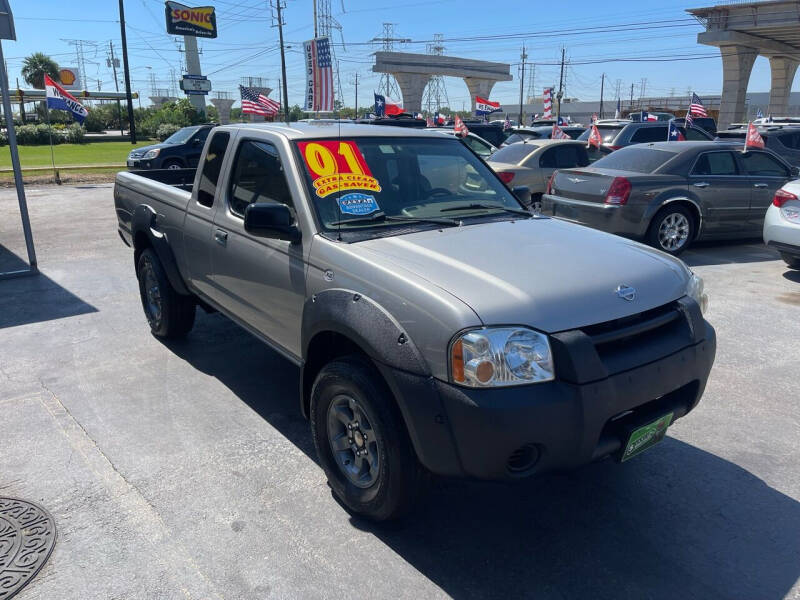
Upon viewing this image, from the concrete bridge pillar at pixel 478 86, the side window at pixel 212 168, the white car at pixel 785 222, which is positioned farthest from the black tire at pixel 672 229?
the concrete bridge pillar at pixel 478 86

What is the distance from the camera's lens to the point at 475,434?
99.3 inches

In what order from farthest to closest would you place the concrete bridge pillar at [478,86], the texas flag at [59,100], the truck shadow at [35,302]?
1. the concrete bridge pillar at [478,86]
2. the texas flag at [59,100]
3. the truck shadow at [35,302]

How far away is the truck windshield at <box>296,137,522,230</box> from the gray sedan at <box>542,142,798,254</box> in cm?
502

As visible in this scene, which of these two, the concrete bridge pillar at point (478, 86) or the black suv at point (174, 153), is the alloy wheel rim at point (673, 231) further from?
the concrete bridge pillar at point (478, 86)

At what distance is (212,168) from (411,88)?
67.5m

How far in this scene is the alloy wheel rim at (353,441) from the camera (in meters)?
3.09

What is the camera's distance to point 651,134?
15695mm

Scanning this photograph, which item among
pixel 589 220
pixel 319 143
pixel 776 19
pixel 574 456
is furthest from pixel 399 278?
pixel 776 19

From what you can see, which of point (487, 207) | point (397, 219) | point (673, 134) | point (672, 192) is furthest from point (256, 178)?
point (673, 134)

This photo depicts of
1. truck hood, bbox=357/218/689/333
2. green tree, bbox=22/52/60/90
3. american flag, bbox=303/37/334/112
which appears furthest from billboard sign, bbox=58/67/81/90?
truck hood, bbox=357/218/689/333

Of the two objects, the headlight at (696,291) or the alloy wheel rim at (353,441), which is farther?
the headlight at (696,291)

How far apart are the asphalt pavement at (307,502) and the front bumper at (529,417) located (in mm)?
592

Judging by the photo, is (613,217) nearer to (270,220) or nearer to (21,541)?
(270,220)

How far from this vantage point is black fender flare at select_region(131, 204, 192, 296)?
5.19m
